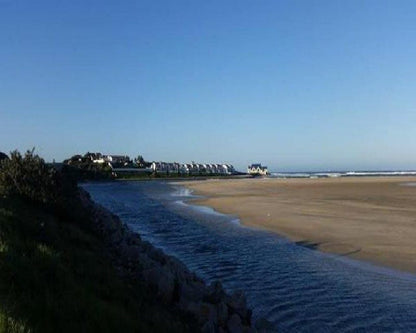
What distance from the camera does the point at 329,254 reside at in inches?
673

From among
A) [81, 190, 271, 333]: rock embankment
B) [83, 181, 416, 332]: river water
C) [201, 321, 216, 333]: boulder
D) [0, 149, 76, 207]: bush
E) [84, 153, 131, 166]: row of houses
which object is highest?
[84, 153, 131, 166]: row of houses

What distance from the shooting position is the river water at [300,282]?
10.2m

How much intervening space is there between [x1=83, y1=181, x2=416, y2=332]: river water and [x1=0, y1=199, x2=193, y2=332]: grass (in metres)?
3.28

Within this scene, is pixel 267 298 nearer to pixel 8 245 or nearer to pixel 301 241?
pixel 8 245

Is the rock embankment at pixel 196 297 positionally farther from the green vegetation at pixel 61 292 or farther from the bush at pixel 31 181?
the bush at pixel 31 181

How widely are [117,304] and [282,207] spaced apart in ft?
95.7

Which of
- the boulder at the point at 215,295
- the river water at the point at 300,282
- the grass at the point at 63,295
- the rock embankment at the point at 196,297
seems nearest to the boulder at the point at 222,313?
the rock embankment at the point at 196,297

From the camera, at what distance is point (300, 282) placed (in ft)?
43.3

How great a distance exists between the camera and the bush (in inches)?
614

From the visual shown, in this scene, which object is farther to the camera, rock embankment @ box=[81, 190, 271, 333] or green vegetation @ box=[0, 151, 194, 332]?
rock embankment @ box=[81, 190, 271, 333]

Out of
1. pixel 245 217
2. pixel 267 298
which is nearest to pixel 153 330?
pixel 267 298

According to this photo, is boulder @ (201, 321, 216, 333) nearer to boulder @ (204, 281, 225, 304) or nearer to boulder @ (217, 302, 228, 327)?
boulder @ (217, 302, 228, 327)

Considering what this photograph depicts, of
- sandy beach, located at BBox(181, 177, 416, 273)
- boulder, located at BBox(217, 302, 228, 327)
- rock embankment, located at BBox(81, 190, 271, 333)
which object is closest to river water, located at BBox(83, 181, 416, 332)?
sandy beach, located at BBox(181, 177, 416, 273)

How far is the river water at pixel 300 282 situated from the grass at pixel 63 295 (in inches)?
129
